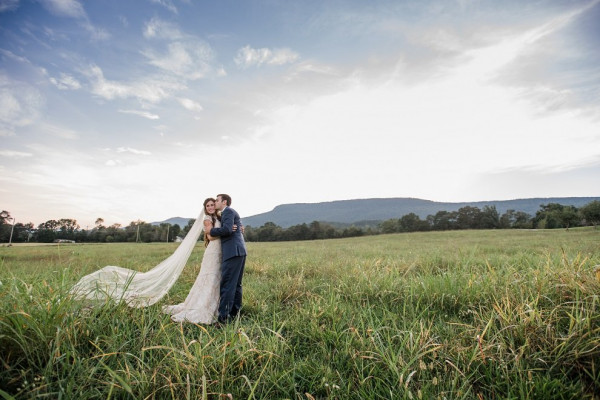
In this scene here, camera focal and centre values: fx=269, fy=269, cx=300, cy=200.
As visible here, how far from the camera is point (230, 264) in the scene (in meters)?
5.70

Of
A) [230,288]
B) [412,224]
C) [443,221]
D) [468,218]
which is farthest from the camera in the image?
[412,224]

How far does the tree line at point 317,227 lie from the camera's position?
2148 inches

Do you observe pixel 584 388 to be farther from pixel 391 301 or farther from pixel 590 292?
pixel 391 301

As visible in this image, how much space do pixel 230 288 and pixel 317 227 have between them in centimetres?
7361

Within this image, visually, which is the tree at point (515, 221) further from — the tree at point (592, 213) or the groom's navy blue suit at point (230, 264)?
the groom's navy blue suit at point (230, 264)

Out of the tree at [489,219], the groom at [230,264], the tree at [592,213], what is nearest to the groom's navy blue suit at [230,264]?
the groom at [230,264]

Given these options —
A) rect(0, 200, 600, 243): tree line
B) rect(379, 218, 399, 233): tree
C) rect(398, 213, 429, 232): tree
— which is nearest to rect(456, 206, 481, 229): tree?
rect(0, 200, 600, 243): tree line

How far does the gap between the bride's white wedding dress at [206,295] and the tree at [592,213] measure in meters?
74.9

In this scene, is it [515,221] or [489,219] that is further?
[515,221]

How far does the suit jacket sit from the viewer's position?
5.62 metres

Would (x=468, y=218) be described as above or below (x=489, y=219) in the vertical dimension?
above

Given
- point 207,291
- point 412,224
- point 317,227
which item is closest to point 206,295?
point 207,291

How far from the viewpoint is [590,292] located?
369cm

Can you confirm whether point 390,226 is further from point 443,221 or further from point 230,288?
point 230,288
